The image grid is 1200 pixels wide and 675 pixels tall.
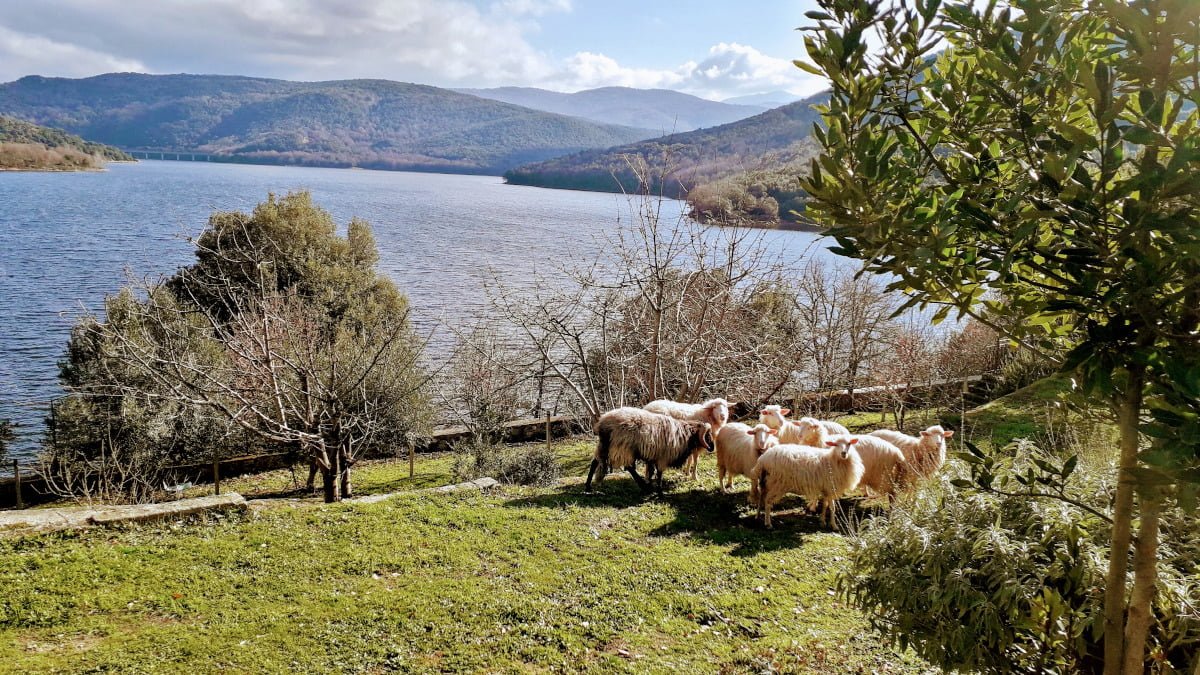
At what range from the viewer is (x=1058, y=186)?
2.10m

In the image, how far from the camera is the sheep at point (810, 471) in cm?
921

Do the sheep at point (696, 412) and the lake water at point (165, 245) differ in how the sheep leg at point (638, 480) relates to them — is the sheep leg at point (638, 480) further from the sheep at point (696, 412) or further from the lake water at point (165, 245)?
the lake water at point (165, 245)

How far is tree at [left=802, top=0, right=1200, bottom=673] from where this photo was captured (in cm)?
199

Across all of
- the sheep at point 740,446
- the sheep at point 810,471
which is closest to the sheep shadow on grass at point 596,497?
the sheep at point 740,446

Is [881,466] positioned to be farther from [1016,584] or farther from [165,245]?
[165,245]

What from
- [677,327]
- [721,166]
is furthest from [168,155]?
[677,327]

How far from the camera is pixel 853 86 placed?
2426mm

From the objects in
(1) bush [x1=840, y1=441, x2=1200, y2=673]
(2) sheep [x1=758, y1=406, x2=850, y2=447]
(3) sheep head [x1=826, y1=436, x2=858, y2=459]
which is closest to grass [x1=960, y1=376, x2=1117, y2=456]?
(1) bush [x1=840, y1=441, x2=1200, y2=673]

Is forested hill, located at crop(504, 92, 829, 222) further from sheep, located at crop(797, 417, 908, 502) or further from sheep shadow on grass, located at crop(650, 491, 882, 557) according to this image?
sheep shadow on grass, located at crop(650, 491, 882, 557)

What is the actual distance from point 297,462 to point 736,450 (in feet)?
48.9

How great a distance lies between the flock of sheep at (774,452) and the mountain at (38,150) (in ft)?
429

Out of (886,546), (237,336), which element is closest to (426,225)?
(237,336)

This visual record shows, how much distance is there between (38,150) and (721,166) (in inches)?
4804

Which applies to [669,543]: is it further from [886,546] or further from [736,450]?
[886,546]
